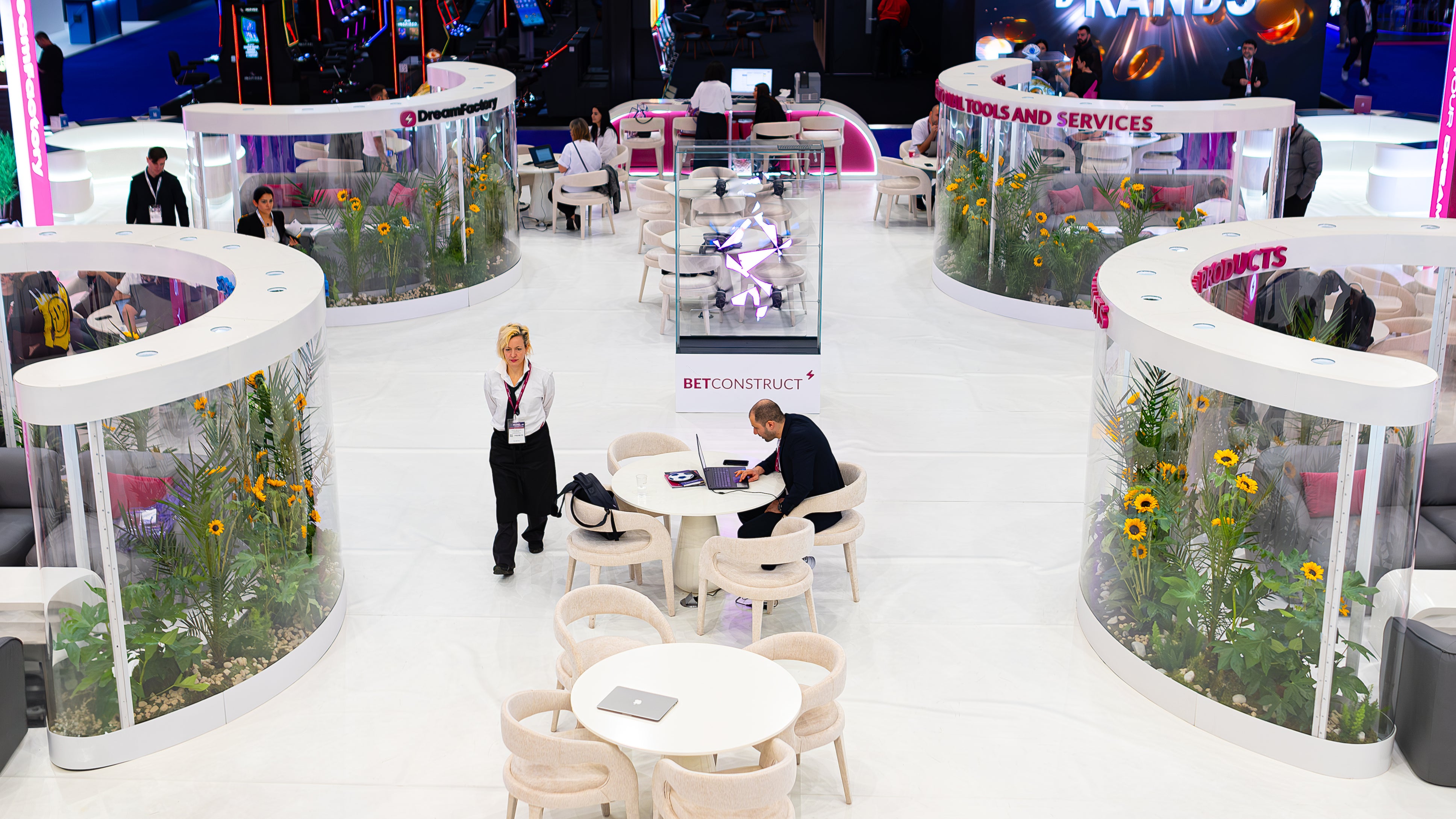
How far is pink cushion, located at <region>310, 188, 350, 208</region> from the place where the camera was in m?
10.9

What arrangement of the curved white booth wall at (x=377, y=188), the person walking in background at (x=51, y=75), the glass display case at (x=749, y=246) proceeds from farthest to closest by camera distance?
the person walking in background at (x=51, y=75)
the curved white booth wall at (x=377, y=188)
the glass display case at (x=749, y=246)

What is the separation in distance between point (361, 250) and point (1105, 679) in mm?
7201

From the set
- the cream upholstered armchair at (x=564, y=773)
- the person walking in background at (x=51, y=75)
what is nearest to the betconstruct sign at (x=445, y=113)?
the cream upholstered armchair at (x=564, y=773)

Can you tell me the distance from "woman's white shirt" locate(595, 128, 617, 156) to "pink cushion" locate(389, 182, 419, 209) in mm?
3863

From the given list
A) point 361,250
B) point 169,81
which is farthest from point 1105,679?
point 169,81

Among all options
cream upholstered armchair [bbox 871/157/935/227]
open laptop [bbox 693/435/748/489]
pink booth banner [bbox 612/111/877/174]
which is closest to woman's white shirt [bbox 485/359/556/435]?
open laptop [bbox 693/435/748/489]

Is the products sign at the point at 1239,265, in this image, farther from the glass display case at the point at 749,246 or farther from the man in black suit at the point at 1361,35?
the man in black suit at the point at 1361,35

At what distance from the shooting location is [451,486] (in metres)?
8.05

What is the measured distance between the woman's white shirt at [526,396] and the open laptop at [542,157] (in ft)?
27.1

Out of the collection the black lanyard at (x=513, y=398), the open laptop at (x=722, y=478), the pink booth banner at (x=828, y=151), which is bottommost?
the open laptop at (x=722, y=478)

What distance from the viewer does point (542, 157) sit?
1477cm

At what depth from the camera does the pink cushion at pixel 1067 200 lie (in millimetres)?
10867

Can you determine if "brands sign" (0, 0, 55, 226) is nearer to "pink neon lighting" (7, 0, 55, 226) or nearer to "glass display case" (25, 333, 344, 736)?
"pink neon lighting" (7, 0, 55, 226)

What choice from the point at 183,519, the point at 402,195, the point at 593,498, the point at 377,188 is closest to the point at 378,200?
the point at 377,188
